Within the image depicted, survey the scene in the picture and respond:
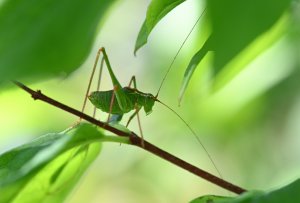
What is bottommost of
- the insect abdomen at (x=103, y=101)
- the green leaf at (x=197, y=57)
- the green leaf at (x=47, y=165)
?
the green leaf at (x=47, y=165)

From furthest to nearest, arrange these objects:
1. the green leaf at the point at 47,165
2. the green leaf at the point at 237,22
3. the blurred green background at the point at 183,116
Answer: the blurred green background at the point at 183,116 < the green leaf at the point at 237,22 < the green leaf at the point at 47,165

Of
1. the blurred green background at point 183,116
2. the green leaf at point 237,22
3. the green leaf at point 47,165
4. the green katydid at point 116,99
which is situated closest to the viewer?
the green leaf at point 47,165

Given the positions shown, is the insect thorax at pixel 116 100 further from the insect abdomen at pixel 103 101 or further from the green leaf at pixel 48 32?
the green leaf at pixel 48 32

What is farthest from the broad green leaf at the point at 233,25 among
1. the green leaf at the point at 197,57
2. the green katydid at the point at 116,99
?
the green katydid at the point at 116,99

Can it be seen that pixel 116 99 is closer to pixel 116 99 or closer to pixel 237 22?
pixel 116 99

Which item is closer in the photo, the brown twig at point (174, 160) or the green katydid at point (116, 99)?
the brown twig at point (174, 160)

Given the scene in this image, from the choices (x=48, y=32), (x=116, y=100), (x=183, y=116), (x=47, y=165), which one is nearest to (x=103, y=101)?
(x=116, y=100)
